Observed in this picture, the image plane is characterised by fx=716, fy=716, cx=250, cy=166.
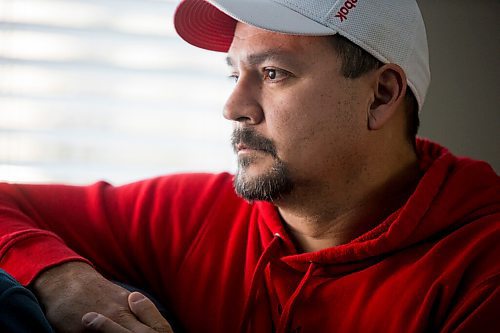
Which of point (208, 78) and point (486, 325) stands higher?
point (208, 78)

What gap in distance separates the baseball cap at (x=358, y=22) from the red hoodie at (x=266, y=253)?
0.20 meters

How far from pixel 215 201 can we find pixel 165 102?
0.62m

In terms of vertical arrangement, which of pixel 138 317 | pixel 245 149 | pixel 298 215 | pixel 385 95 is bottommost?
pixel 138 317

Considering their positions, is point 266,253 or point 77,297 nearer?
point 77,297

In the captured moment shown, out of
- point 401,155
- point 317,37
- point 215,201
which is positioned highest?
point 317,37

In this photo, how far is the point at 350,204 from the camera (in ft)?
4.39

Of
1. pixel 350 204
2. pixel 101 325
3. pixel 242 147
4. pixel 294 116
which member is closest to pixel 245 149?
pixel 242 147

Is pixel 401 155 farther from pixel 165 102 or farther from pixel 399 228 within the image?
pixel 165 102

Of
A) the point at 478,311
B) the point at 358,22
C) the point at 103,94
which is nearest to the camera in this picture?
the point at 478,311

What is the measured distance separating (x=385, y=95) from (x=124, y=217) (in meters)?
0.58

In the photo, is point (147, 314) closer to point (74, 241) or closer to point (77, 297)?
point (77, 297)

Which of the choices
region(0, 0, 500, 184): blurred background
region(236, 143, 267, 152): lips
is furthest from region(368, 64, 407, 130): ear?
region(0, 0, 500, 184): blurred background

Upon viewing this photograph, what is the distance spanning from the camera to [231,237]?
1.43 m

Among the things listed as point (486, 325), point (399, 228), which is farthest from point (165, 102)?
point (486, 325)
